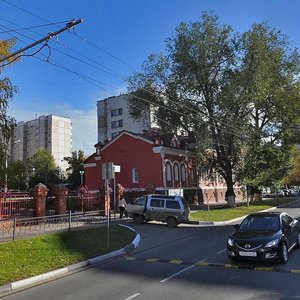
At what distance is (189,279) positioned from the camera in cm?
1017

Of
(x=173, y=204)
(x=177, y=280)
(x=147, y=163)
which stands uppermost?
(x=147, y=163)

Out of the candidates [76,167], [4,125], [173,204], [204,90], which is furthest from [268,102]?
[76,167]

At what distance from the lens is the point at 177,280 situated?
10117 mm

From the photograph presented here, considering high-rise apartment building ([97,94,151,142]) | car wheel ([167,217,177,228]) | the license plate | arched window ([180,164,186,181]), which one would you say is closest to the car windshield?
the license plate

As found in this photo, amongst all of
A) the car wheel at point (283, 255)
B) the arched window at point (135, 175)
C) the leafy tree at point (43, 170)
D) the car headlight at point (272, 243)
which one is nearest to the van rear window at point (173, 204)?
the car wheel at point (283, 255)

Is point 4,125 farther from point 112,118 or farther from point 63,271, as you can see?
point 112,118

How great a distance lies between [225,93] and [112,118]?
69.0 m

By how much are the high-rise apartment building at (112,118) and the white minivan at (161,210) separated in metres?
72.0

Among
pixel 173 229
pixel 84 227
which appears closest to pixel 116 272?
pixel 84 227

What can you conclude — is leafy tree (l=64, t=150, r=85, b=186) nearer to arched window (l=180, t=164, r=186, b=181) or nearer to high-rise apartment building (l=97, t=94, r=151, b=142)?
high-rise apartment building (l=97, t=94, r=151, b=142)

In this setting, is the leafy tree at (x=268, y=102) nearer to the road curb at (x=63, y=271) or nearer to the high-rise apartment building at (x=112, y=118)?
the road curb at (x=63, y=271)

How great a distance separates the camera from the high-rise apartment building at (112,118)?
102 meters

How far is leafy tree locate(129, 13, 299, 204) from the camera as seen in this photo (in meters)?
40.4

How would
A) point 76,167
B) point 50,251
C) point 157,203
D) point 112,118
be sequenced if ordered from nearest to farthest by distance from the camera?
point 50,251, point 157,203, point 76,167, point 112,118
